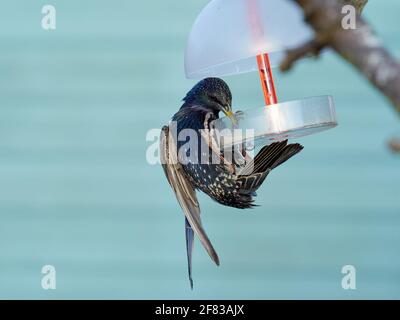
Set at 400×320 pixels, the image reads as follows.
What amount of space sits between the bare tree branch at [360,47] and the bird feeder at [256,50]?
33.1 inches

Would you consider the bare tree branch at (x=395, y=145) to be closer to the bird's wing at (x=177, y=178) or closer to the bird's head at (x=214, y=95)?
the bird's head at (x=214, y=95)

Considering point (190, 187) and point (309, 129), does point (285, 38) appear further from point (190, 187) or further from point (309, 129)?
point (190, 187)

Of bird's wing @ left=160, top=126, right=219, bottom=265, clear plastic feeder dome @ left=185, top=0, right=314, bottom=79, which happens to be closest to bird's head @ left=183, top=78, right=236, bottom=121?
bird's wing @ left=160, top=126, right=219, bottom=265

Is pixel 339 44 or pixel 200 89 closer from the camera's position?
pixel 339 44

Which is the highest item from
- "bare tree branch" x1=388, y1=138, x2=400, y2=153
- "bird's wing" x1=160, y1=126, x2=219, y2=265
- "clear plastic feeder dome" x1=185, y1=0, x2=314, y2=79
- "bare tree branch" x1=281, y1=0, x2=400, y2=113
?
"clear plastic feeder dome" x1=185, y1=0, x2=314, y2=79

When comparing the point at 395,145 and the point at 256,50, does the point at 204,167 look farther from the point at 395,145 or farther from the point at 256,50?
the point at 395,145

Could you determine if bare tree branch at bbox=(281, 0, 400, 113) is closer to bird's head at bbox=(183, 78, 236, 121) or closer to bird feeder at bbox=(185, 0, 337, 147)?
bird feeder at bbox=(185, 0, 337, 147)

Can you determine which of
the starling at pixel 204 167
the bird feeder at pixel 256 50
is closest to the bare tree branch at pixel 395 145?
the bird feeder at pixel 256 50

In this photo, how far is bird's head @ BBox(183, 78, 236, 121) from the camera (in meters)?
1.91

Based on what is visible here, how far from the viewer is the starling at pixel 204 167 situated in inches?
73.7

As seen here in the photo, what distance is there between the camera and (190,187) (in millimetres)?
2061
